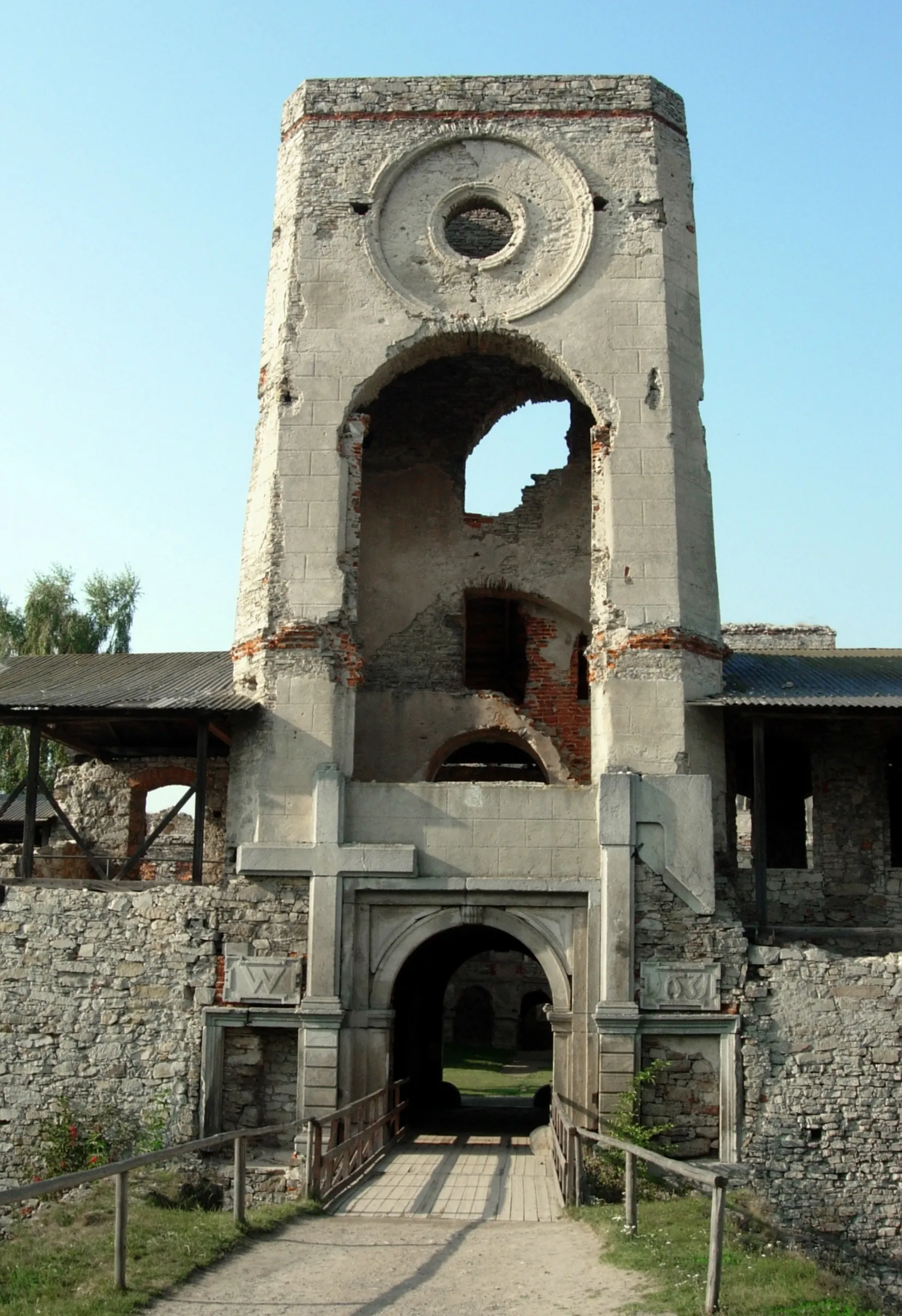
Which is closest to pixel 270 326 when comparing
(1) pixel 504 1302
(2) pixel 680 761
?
(2) pixel 680 761

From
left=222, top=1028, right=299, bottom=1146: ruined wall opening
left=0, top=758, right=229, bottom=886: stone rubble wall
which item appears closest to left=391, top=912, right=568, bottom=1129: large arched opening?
left=222, top=1028, right=299, bottom=1146: ruined wall opening

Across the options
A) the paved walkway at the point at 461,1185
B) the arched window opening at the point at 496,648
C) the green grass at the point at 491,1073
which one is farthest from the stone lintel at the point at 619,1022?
the green grass at the point at 491,1073

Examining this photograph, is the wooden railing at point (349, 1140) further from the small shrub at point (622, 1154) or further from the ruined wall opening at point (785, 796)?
the ruined wall opening at point (785, 796)

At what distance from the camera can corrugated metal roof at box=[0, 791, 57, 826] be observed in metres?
25.5

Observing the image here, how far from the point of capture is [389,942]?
14.4 m

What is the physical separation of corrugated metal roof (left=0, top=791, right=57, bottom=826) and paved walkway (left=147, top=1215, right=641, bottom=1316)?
1591 centimetres

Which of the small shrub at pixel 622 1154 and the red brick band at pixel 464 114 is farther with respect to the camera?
the red brick band at pixel 464 114

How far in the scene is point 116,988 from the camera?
46.7 ft

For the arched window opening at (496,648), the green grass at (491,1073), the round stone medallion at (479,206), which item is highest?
the round stone medallion at (479,206)

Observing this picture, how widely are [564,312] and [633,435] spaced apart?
166 centimetres

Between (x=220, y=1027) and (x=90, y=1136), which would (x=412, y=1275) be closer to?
(x=220, y=1027)

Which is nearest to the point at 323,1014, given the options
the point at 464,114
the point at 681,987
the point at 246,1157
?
the point at 246,1157

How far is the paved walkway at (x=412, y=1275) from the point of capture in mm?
8219

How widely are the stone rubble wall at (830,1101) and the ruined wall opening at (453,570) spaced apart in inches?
190
